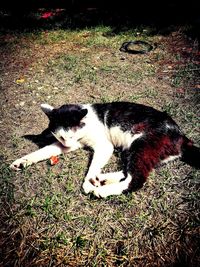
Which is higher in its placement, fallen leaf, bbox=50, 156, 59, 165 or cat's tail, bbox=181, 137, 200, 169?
cat's tail, bbox=181, 137, 200, 169

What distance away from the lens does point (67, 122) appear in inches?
113

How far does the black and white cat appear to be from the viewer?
8.40 ft

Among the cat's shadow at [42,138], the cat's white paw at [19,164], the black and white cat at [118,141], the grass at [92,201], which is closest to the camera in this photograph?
the grass at [92,201]

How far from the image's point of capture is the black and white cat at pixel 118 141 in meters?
2.56

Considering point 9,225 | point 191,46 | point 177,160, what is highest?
point 191,46

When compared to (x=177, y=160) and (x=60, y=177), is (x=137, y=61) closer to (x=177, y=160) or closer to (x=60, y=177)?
(x=177, y=160)

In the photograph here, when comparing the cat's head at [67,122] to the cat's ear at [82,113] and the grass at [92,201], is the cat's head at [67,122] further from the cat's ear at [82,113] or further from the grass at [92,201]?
the grass at [92,201]

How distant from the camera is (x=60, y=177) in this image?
2.86 metres

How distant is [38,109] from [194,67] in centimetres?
313

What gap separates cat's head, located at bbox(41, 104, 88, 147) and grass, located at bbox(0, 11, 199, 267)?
32 cm

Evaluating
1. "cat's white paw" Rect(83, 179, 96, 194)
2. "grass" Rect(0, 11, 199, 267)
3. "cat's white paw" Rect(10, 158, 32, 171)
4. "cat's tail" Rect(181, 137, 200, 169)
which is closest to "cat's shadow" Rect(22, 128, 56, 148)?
"grass" Rect(0, 11, 199, 267)

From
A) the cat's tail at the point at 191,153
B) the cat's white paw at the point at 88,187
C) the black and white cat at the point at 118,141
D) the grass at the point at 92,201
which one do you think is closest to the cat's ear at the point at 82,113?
the black and white cat at the point at 118,141

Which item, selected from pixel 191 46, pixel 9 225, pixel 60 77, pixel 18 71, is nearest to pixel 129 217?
pixel 9 225

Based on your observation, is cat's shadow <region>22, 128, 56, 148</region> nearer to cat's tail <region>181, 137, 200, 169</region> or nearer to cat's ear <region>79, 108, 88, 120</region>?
cat's ear <region>79, 108, 88, 120</region>
